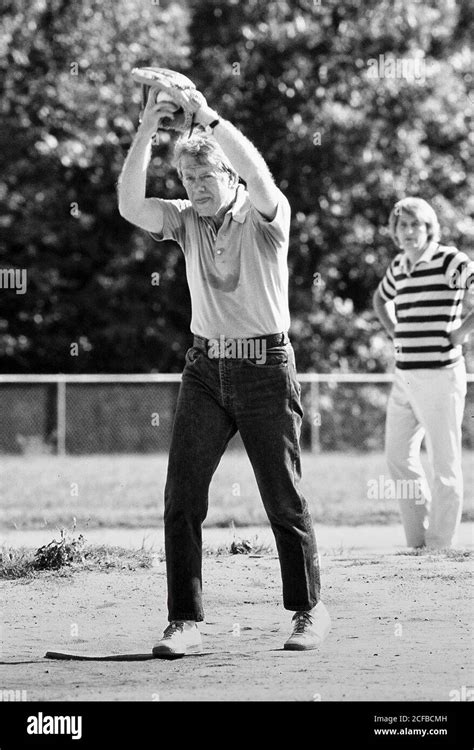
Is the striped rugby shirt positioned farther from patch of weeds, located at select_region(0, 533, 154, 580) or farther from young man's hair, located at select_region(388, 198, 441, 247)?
patch of weeds, located at select_region(0, 533, 154, 580)

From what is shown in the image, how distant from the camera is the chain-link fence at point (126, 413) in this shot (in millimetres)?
18391

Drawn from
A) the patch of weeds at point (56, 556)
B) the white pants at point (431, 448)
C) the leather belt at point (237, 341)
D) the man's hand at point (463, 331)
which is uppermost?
the man's hand at point (463, 331)

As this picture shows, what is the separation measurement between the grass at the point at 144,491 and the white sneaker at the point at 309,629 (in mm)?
3535

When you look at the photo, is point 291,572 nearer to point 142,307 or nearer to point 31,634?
point 31,634

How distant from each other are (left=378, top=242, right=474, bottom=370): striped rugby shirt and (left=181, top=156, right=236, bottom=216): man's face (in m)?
3.45

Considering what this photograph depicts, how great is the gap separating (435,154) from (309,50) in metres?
2.63

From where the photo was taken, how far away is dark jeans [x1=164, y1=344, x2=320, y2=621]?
20.1 ft

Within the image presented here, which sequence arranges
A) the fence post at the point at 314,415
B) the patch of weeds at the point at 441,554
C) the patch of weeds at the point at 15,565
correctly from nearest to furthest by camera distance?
the patch of weeds at the point at 15,565 < the patch of weeds at the point at 441,554 < the fence post at the point at 314,415

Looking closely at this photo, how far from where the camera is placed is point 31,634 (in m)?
6.93

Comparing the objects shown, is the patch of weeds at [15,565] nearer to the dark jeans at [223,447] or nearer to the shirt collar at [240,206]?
the dark jeans at [223,447]

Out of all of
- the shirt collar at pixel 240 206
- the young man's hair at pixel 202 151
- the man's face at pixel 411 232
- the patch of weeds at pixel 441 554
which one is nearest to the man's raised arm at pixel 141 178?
the young man's hair at pixel 202 151

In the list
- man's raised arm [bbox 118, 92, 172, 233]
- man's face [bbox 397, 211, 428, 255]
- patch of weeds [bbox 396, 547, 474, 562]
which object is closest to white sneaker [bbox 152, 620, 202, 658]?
man's raised arm [bbox 118, 92, 172, 233]

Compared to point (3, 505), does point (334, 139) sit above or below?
above

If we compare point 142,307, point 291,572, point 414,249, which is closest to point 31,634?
point 291,572
